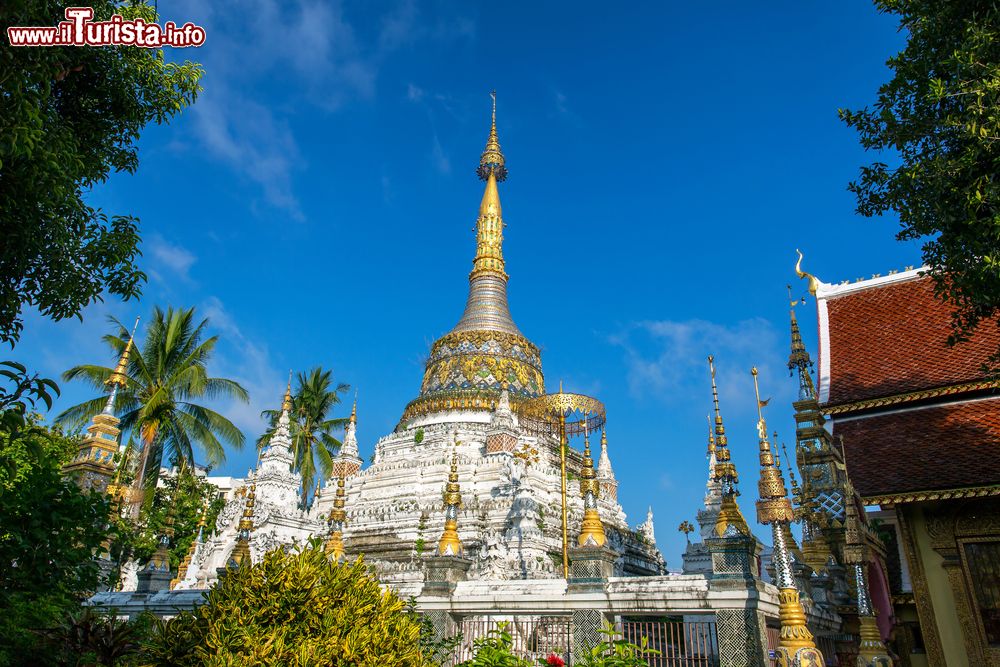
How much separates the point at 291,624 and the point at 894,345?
13953 mm

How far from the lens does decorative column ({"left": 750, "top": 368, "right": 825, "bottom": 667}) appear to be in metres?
7.18

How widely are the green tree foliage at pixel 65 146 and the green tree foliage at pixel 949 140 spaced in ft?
29.1

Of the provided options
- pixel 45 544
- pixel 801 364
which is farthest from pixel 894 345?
pixel 45 544

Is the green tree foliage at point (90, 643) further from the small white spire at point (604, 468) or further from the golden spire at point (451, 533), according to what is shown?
the small white spire at point (604, 468)

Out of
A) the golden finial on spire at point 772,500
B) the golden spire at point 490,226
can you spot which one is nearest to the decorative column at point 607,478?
the golden spire at point 490,226

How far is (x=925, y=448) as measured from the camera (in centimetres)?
1109

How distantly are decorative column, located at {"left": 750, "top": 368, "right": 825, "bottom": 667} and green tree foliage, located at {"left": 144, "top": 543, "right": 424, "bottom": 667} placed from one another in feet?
14.8

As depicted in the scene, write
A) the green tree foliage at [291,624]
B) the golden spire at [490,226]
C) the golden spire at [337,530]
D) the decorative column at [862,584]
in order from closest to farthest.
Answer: the green tree foliage at [291,624]
the decorative column at [862,584]
the golden spire at [337,530]
the golden spire at [490,226]

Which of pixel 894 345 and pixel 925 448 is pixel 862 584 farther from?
pixel 894 345

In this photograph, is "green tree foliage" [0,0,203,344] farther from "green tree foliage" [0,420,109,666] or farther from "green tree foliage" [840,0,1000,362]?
"green tree foliage" [840,0,1000,362]

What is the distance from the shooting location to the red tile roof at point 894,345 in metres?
12.5

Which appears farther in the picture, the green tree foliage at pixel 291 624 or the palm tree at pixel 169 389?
the palm tree at pixel 169 389

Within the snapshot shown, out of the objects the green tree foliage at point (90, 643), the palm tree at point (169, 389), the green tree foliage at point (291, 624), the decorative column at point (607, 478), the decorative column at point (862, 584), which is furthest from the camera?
the decorative column at point (607, 478)

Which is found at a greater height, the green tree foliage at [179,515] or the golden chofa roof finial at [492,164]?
the golden chofa roof finial at [492,164]
